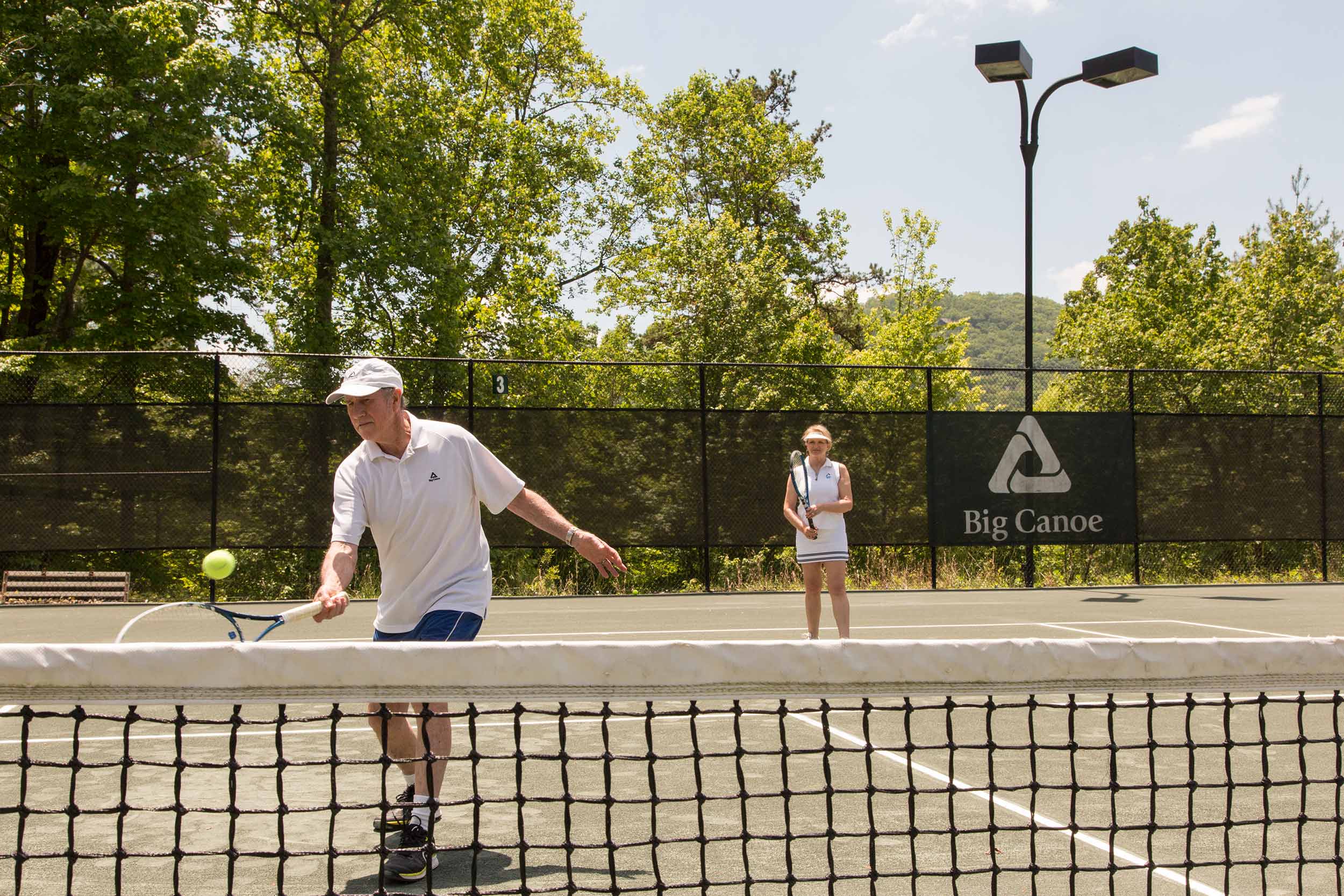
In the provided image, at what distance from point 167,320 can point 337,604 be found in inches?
722

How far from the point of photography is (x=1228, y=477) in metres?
15.0

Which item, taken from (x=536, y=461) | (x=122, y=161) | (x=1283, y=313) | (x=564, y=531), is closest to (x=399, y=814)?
(x=564, y=531)

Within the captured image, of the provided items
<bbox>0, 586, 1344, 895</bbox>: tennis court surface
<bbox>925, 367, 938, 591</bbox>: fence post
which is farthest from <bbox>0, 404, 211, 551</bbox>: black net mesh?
<bbox>925, 367, 938, 591</bbox>: fence post

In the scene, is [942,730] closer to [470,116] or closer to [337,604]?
[337,604]

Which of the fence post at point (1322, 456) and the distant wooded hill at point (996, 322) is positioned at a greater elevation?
the distant wooded hill at point (996, 322)

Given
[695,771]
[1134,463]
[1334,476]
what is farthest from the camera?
[1334,476]

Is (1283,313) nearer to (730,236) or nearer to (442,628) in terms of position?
(730,236)

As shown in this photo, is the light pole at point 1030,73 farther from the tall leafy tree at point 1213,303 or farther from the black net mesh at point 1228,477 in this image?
the tall leafy tree at point 1213,303

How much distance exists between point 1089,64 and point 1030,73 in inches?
28.8

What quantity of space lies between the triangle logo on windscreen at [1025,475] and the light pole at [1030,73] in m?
0.44

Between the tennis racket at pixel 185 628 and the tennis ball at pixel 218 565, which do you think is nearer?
the tennis ball at pixel 218 565

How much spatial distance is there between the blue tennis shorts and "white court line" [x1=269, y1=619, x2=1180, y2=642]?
503 cm

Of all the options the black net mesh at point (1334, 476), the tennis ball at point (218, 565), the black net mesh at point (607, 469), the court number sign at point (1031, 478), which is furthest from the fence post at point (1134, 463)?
the tennis ball at point (218, 565)

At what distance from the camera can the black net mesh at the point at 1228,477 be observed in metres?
14.8
